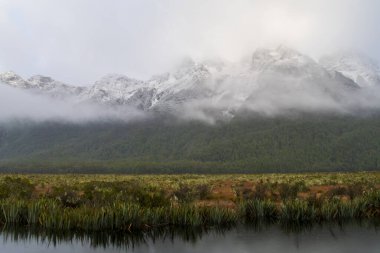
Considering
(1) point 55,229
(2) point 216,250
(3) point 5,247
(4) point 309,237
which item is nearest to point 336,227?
(4) point 309,237

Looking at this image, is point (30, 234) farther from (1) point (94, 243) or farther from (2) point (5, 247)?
(1) point (94, 243)

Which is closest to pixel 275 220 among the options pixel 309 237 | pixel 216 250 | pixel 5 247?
pixel 309 237

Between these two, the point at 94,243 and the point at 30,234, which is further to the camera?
the point at 30,234

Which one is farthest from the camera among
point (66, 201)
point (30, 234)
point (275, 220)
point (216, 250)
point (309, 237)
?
point (66, 201)

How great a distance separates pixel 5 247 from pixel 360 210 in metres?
21.7

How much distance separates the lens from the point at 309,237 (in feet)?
88.1

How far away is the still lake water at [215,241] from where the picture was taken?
24594mm

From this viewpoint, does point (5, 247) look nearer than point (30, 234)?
Yes

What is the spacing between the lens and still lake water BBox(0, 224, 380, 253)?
2459 cm

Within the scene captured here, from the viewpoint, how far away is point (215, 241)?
26.4 metres

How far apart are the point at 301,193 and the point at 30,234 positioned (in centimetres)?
2886

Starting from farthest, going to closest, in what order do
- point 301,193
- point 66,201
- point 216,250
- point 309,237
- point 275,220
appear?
point 301,193 < point 66,201 < point 275,220 < point 309,237 < point 216,250

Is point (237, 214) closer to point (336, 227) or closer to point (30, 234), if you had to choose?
point (336, 227)

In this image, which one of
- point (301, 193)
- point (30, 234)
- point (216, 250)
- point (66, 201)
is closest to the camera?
point (216, 250)
